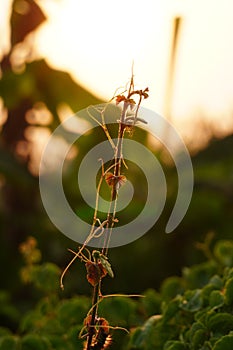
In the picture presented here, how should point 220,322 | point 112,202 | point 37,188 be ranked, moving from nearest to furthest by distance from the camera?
point 112,202, point 220,322, point 37,188

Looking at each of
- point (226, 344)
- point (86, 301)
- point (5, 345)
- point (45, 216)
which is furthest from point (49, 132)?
point (226, 344)

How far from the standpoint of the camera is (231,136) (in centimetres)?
245

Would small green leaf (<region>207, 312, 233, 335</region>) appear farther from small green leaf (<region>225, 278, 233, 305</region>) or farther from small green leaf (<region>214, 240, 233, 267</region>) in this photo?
small green leaf (<region>214, 240, 233, 267</region>)

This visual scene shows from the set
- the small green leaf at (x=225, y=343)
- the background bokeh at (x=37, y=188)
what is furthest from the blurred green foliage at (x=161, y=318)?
the background bokeh at (x=37, y=188)

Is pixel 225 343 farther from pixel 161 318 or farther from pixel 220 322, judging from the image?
pixel 161 318

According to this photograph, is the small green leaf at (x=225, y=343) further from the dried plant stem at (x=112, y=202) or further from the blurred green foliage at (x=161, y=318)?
the dried plant stem at (x=112, y=202)

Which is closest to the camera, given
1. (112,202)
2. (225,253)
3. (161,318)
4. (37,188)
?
(112,202)

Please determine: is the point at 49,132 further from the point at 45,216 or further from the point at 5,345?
the point at 5,345

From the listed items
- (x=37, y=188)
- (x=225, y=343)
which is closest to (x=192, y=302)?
→ (x=225, y=343)

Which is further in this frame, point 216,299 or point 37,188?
point 37,188

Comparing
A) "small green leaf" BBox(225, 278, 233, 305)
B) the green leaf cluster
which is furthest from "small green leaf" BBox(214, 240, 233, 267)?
"small green leaf" BBox(225, 278, 233, 305)

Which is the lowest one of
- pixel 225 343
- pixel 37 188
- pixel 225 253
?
pixel 225 343

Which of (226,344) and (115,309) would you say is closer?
(226,344)

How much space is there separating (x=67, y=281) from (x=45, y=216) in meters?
0.32
